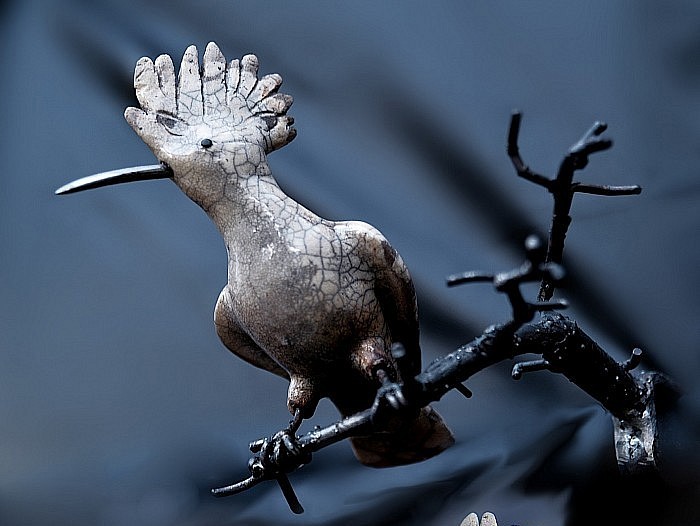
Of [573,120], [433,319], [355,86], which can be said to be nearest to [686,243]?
[573,120]

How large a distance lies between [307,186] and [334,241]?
422mm

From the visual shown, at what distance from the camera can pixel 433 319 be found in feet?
3.19

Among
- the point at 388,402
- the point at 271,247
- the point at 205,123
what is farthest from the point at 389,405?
the point at 205,123

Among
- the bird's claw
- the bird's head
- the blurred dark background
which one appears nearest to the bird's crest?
the bird's head

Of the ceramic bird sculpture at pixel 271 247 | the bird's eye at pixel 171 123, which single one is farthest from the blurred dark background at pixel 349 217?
the bird's eye at pixel 171 123

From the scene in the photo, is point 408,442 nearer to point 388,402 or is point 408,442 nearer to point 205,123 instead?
point 388,402

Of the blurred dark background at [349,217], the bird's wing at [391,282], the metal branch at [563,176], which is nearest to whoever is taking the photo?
the metal branch at [563,176]

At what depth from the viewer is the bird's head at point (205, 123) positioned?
59 cm

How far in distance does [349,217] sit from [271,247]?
0.41 meters

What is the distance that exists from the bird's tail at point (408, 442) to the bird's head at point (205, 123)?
21cm

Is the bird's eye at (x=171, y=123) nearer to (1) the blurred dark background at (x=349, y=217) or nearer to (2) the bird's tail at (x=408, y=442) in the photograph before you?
(2) the bird's tail at (x=408, y=442)

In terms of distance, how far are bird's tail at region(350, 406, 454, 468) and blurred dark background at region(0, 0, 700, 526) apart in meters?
0.16

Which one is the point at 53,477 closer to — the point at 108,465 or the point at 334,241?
the point at 108,465

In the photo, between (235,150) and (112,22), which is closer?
(235,150)
